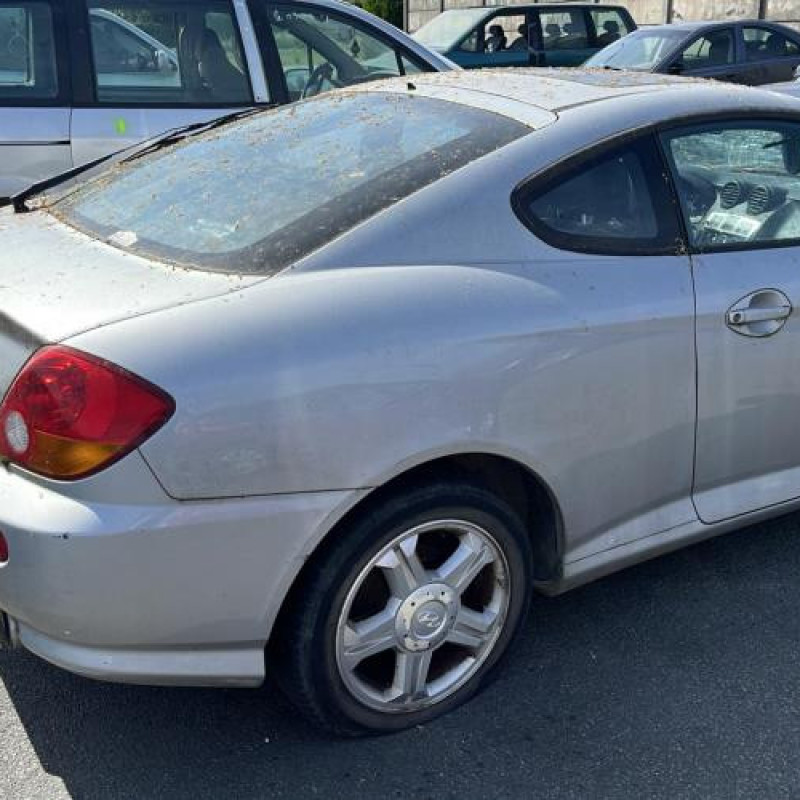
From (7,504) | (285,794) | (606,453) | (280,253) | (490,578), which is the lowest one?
(285,794)

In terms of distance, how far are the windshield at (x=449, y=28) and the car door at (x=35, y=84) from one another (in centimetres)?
893

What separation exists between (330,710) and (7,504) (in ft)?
2.93

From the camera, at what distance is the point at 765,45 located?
40.4ft

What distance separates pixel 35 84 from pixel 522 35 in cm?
972

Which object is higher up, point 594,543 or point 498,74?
point 498,74

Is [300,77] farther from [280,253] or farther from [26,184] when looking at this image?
[280,253]

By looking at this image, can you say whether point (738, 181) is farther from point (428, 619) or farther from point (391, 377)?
point (428, 619)

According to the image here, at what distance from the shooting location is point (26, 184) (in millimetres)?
5273

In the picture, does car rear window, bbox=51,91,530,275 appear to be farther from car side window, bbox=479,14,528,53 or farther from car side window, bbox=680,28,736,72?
car side window, bbox=479,14,528,53

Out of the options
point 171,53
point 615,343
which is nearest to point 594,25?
point 171,53

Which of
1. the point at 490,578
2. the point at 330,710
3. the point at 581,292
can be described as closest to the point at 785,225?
the point at 581,292

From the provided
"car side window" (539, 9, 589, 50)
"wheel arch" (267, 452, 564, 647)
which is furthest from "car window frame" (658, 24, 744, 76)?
"wheel arch" (267, 452, 564, 647)

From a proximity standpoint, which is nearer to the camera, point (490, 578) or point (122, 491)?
point (122, 491)

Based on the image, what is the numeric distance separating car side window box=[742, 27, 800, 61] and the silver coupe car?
9696 millimetres
